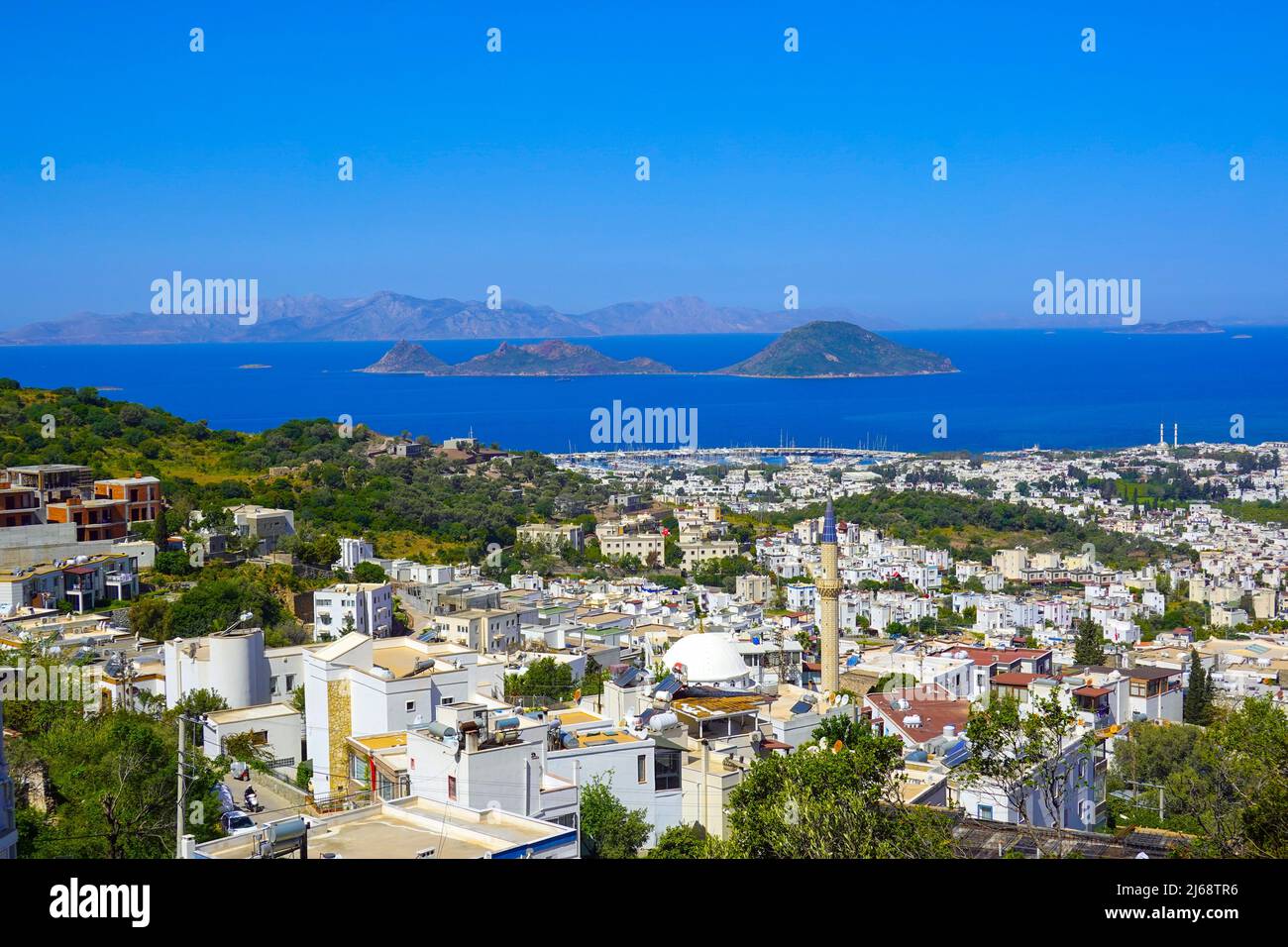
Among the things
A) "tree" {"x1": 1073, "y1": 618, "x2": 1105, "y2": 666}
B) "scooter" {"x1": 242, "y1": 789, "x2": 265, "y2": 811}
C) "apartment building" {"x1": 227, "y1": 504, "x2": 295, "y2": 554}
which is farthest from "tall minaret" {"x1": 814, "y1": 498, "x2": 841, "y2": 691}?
"apartment building" {"x1": 227, "y1": 504, "x2": 295, "y2": 554}

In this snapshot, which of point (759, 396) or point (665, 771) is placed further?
point (759, 396)

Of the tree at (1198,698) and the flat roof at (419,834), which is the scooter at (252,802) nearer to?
the flat roof at (419,834)

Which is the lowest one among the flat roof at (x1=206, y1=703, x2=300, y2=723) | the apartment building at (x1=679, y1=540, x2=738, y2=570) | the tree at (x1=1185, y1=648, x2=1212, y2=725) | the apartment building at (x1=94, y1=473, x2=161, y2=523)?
the tree at (x1=1185, y1=648, x2=1212, y2=725)

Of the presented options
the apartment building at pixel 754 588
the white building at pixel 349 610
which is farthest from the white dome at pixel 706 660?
the apartment building at pixel 754 588

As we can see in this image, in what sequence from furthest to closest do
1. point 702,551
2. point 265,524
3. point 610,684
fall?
point 702,551 < point 265,524 < point 610,684

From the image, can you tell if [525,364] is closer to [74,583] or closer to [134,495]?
[134,495]

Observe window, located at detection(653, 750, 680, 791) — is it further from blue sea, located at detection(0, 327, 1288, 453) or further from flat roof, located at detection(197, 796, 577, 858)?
blue sea, located at detection(0, 327, 1288, 453)

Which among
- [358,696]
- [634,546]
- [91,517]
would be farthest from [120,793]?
[634,546]
